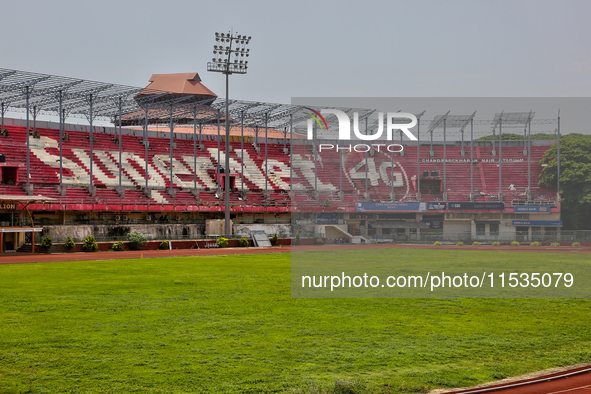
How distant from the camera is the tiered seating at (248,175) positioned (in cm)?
5347

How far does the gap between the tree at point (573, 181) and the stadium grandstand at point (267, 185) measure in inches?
42.6

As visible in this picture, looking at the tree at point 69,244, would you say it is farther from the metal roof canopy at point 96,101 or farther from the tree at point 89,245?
the metal roof canopy at point 96,101

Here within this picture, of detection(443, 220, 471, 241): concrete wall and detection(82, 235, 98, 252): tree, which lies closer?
detection(82, 235, 98, 252): tree

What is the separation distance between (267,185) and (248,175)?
3080mm

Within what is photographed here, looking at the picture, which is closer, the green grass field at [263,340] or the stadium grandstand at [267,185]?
the green grass field at [263,340]

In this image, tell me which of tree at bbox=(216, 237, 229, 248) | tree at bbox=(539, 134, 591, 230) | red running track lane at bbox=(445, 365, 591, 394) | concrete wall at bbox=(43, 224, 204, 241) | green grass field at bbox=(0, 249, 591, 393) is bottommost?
tree at bbox=(216, 237, 229, 248)

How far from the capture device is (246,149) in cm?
7588

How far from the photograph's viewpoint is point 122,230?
50531 millimetres

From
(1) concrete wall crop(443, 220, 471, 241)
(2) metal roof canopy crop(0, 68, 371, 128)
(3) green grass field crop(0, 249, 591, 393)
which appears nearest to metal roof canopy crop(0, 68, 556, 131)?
(2) metal roof canopy crop(0, 68, 371, 128)

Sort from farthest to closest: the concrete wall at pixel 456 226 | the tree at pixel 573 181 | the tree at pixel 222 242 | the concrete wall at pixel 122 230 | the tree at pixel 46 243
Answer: the concrete wall at pixel 456 226 < the tree at pixel 573 181 < the tree at pixel 222 242 < the concrete wall at pixel 122 230 < the tree at pixel 46 243

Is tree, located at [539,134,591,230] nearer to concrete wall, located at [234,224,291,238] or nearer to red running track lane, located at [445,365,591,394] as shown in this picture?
concrete wall, located at [234,224,291,238]

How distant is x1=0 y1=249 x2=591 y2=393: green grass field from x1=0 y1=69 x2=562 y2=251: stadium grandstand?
28660 millimetres

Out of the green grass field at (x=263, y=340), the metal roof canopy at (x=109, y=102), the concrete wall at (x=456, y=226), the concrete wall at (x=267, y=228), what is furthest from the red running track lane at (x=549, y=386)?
the concrete wall at (x=267, y=228)

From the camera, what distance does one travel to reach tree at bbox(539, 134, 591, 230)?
52.6 m
